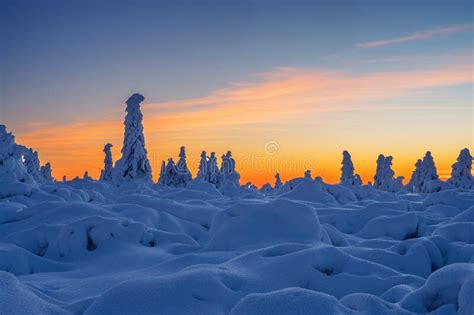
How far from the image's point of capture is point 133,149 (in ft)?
126

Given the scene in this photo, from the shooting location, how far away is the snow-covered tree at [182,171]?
58562 mm

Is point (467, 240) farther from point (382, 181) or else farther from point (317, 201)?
point (382, 181)

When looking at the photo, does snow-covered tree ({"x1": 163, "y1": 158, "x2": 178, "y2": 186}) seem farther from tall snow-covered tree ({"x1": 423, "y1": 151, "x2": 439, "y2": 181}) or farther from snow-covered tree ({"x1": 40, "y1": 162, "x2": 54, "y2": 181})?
snow-covered tree ({"x1": 40, "y1": 162, "x2": 54, "y2": 181})

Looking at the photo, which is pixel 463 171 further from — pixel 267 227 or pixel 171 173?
pixel 267 227

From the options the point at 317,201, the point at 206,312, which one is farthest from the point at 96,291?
the point at 317,201

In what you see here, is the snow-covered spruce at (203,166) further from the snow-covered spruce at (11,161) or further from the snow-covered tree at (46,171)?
the snow-covered tree at (46,171)

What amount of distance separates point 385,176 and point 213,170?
81.1 ft

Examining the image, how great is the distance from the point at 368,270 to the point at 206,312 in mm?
2778

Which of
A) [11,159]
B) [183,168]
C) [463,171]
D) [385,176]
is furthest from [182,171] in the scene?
[463,171]

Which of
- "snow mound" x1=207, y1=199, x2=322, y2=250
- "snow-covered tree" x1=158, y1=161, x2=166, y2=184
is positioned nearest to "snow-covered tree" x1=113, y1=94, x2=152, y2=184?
"snow-covered tree" x1=158, y1=161, x2=166, y2=184

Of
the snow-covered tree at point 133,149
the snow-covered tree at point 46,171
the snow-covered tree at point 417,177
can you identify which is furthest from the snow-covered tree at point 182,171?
the snow-covered tree at point 46,171

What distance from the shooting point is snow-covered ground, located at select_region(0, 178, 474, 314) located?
4.30 meters

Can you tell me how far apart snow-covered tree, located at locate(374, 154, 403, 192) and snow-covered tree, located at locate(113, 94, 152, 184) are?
3682 cm

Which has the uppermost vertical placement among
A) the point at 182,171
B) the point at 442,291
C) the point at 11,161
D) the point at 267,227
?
the point at 11,161
